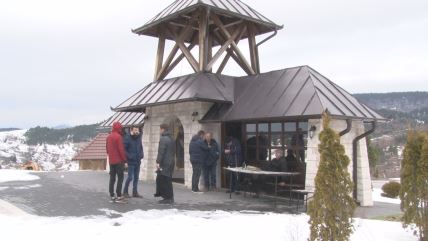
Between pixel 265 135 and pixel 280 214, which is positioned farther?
pixel 265 135

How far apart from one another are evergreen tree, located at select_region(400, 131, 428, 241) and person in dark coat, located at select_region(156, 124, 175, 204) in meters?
4.85

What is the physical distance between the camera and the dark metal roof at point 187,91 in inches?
485

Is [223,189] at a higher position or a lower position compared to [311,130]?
lower

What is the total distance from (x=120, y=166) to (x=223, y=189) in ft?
13.4

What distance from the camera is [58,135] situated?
105062mm

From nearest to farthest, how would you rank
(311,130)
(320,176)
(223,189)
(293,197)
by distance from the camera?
1. (320,176)
2. (311,130)
3. (293,197)
4. (223,189)

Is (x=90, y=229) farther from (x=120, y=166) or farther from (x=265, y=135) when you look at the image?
(x=265, y=135)

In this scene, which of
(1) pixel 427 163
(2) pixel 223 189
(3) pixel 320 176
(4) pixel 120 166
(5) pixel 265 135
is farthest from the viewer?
(2) pixel 223 189

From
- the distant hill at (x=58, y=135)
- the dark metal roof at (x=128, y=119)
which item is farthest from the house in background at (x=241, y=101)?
the distant hill at (x=58, y=135)

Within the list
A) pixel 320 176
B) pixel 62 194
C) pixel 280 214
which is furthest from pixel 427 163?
pixel 62 194

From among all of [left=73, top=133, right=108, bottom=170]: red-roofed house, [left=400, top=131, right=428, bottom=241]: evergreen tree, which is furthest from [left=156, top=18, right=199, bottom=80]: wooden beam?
[left=73, top=133, right=108, bottom=170]: red-roofed house

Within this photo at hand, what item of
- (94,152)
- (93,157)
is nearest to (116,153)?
(93,157)

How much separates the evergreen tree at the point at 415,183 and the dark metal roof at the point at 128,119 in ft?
36.4

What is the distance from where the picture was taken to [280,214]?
8844mm
